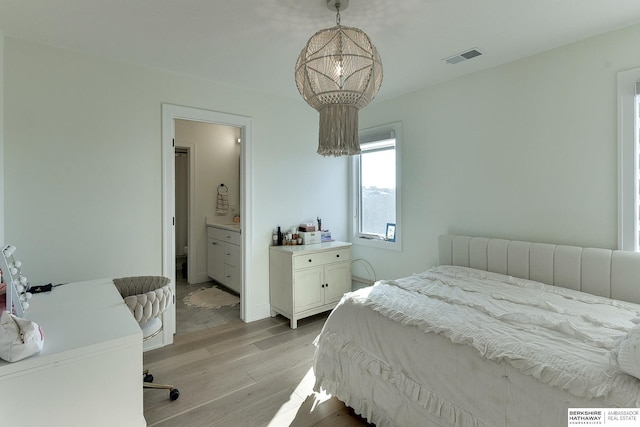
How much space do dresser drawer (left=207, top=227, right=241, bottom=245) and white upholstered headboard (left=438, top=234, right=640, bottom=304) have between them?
8.35 ft

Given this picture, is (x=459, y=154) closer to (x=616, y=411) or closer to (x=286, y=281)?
(x=286, y=281)

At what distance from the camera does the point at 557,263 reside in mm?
2295

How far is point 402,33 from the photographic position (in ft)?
7.08

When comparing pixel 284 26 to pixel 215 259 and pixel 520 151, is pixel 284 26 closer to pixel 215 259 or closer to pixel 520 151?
pixel 520 151

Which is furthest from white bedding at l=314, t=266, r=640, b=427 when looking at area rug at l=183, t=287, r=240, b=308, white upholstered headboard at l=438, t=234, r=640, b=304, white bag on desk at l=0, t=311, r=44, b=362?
area rug at l=183, t=287, r=240, b=308

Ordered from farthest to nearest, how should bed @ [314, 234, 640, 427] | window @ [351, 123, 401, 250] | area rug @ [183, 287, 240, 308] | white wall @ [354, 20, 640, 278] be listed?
area rug @ [183, 287, 240, 308], window @ [351, 123, 401, 250], white wall @ [354, 20, 640, 278], bed @ [314, 234, 640, 427]

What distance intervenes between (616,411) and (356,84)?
62.4 inches

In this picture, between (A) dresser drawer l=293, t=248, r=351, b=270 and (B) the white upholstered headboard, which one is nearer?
(B) the white upholstered headboard

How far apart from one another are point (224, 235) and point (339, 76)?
11.1 feet

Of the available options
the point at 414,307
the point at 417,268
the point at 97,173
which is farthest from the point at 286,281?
the point at 97,173

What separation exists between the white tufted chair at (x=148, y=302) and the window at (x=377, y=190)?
8.08ft

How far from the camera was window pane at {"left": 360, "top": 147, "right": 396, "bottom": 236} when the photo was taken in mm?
3711

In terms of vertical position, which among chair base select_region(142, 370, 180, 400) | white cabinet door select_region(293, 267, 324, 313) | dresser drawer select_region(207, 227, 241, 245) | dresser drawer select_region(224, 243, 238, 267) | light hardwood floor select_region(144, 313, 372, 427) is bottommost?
light hardwood floor select_region(144, 313, 372, 427)

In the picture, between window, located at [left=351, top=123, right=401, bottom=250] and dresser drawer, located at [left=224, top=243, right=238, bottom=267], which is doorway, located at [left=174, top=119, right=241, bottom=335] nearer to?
dresser drawer, located at [left=224, top=243, right=238, bottom=267]
